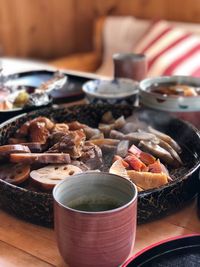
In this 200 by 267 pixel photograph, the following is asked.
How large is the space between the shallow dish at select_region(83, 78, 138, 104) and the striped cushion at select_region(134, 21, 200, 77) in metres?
1.25

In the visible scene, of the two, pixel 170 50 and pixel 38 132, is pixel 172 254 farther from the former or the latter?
pixel 170 50

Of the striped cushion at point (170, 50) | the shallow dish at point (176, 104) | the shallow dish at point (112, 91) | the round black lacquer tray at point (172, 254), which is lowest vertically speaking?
the striped cushion at point (170, 50)

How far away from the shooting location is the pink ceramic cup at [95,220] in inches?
26.4

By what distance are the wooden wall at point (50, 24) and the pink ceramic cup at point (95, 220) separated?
2788 millimetres

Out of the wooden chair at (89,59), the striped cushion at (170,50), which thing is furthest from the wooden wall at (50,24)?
the striped cushion at (170,50)

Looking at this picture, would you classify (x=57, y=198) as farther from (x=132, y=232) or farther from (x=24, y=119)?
(x=24, y=119)

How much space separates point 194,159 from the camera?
3.30 feet

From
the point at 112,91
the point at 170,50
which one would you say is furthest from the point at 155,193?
the point at 170,50

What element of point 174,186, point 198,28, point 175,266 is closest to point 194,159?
point 174,186

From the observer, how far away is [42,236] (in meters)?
0.85

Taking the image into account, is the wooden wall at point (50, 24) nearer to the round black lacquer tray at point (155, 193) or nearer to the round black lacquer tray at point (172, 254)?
the round black lacquer tray at point (155, 193)

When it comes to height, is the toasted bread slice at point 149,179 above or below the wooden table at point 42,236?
above

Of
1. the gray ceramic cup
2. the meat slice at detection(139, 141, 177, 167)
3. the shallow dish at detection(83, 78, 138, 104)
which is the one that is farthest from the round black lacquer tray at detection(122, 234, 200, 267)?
the gray ceramic cup

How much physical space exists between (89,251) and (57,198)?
0.10m
